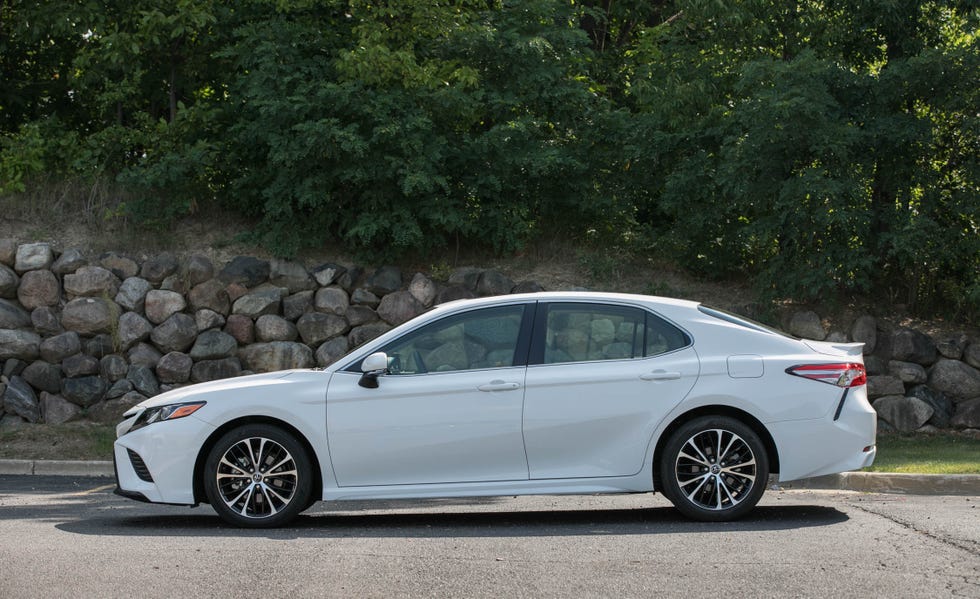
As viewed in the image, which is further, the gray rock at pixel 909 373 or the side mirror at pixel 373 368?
the gray rock at pixel 909 373

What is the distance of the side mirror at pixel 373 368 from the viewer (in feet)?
25.3

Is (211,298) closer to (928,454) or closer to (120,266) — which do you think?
(120,266)

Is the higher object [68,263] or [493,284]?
[68,263]

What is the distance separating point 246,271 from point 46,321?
8.88 feet

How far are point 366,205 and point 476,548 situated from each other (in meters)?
9.32

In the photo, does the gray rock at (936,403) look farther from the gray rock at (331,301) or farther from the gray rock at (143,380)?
the gray rock at (143,380)

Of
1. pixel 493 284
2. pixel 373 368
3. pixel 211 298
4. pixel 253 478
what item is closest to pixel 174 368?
pixel 211 298

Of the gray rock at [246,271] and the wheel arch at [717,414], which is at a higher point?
the gray rock at [246,271]

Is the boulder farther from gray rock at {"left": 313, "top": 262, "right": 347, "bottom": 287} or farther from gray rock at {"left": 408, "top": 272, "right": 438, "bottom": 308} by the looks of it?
gray rock at {"left": 408, "top": 272, "right": 438, "bottom": 308}

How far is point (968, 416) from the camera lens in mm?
13750

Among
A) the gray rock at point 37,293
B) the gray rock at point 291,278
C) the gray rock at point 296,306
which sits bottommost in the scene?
the gray rock at point 296,306

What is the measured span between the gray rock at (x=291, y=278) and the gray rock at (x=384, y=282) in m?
0.81

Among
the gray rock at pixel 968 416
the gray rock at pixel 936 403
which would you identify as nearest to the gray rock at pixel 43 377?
the gray rock at pixel 936 403

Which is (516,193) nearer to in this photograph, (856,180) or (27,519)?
(856,180)
